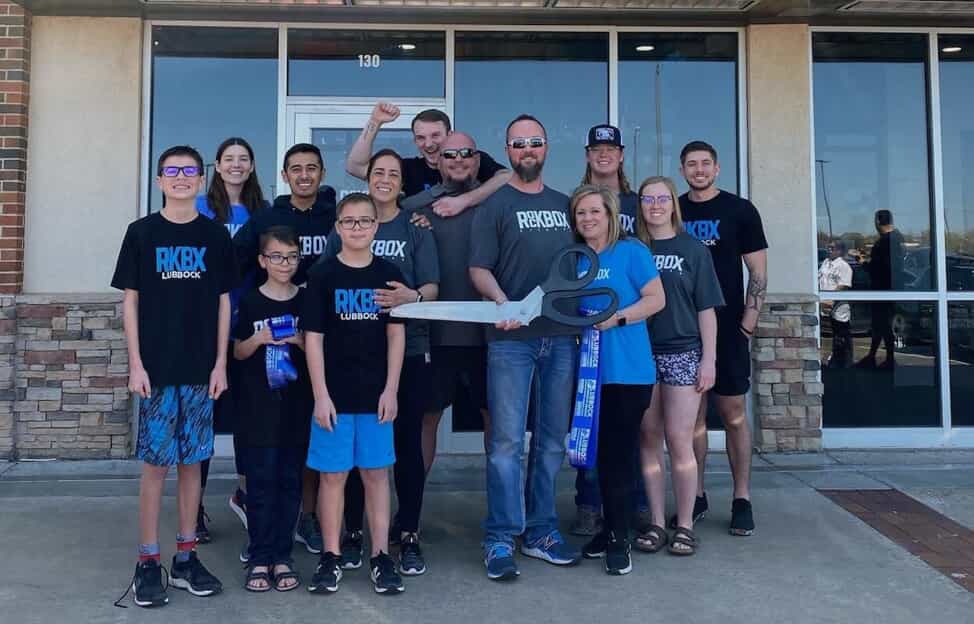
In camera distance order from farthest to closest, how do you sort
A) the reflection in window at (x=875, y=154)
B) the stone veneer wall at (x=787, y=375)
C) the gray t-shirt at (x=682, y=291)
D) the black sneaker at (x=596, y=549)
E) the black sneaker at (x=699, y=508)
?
the reflection in window at (x=875, y=154)
the stone veneer wall at (x=787, y=375)
the black sneaker at (x=699, y=508)
the gray t-shirt at (x=682, y=291)
the black sneaker at (x=596, y=549)

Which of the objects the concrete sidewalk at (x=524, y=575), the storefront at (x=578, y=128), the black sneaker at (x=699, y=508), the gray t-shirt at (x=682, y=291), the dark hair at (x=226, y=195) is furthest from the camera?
the storefront at (x=578, y=128)

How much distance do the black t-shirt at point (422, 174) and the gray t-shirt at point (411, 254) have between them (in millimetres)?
442

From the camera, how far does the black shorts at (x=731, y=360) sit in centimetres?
423

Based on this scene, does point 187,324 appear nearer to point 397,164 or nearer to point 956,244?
point 397,164

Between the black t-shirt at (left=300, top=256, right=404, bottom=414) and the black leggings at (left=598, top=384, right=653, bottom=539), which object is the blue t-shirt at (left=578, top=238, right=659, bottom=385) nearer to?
the black leggings at (left=598, top=384, right=653, bottom=539)

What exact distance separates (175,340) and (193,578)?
1.01 metres

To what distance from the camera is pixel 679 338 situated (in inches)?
153

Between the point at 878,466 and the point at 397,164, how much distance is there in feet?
13.6

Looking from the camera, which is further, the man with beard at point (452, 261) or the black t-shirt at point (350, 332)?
the man with beard at point (452, 261)

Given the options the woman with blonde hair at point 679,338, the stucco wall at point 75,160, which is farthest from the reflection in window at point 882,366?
the stucco wall at point 75,160

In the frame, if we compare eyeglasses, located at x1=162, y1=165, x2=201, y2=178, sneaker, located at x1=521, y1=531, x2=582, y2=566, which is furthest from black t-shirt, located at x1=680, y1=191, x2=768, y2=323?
eyeglasses, located at x1=162, y1=165, x2=201, y2=178

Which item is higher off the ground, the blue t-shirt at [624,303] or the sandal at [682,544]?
the blue t-shirt at [624,303]

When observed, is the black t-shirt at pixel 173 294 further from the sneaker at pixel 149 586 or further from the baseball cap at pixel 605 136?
the baseball cap at pixel 605 136

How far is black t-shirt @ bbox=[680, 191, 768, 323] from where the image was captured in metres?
4.25
